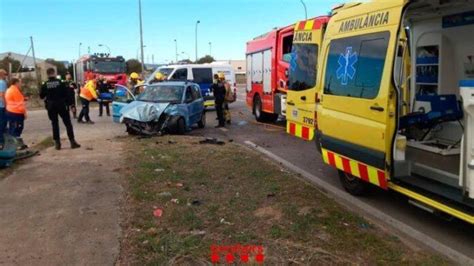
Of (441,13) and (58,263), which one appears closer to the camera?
(58,263)

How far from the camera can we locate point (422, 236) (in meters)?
5.41

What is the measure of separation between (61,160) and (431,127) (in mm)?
6872

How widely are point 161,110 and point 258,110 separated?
4.70 m

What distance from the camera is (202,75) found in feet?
77.6

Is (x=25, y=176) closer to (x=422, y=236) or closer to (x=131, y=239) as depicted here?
(x=131, y=239)

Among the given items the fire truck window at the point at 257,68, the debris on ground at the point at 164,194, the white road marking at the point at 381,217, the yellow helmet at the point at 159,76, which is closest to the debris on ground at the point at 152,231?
the debris on ground at the point at 164,194

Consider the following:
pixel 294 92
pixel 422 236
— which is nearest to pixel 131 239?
pixel 422 236

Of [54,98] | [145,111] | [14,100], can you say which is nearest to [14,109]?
[14,100]

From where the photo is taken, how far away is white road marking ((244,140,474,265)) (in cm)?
489

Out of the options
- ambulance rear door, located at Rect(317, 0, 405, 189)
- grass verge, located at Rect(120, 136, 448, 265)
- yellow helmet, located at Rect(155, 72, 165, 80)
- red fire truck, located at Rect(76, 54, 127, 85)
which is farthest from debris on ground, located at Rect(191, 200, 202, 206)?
red fire truck, located at Rect(76, 54, 127, 85)

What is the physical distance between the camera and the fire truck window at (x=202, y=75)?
925 inches

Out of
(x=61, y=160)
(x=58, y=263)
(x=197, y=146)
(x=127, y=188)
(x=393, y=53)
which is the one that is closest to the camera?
(x=58, y=263)

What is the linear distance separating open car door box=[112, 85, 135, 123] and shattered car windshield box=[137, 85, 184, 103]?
2.53 ft

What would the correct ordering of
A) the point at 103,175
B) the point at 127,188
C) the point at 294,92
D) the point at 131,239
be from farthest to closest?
the point at 294,92 < the point at 103,175 < the point at 127,188 < the point at 131,239
